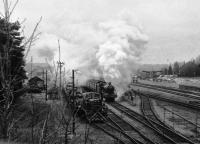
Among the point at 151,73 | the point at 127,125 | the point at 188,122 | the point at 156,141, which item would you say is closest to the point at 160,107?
the point at 188,122

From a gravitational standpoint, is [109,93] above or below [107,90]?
below

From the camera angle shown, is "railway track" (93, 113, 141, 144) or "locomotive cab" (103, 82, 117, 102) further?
"locomotive cab" (103, 82, 117, 102)

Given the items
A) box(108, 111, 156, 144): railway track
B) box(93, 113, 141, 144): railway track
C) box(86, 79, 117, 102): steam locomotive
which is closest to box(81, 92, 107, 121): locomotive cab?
box(93, 113, 141, 144): railway track

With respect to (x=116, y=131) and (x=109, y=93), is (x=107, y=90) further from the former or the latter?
(x=116, y=131)

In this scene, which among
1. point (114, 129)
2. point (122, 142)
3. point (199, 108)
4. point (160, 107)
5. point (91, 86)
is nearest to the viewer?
point (122, 142)

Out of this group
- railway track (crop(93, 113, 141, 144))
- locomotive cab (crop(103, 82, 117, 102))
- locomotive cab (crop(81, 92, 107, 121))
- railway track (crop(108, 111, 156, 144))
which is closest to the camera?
railway track (crop(93, 113, 141, 144))

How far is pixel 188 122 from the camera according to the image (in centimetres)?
2345

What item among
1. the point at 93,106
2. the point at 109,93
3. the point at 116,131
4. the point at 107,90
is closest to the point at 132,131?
the point at 116,131

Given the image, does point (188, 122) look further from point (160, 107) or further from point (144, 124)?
point (160, 107)

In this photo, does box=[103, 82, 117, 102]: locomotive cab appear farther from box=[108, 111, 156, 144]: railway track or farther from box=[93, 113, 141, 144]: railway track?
box=[93, 113, 141, 144]: railway track

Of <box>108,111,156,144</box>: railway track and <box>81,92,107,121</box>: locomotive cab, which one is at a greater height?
<box>81,92,107,121</box>: locomotive cab

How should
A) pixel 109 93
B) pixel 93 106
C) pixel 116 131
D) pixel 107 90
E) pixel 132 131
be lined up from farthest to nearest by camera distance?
pixel 109 93, pixel 107 90, pixel 93 106, pixel 116 131, pixel 132 131

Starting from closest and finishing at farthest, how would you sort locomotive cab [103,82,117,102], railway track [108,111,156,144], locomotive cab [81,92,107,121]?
railway track [108,111,156,144] → locomotive cab [81,92,107,121] → locomotive cab [103,82,117,102]

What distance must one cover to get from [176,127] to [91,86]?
21.7 m
